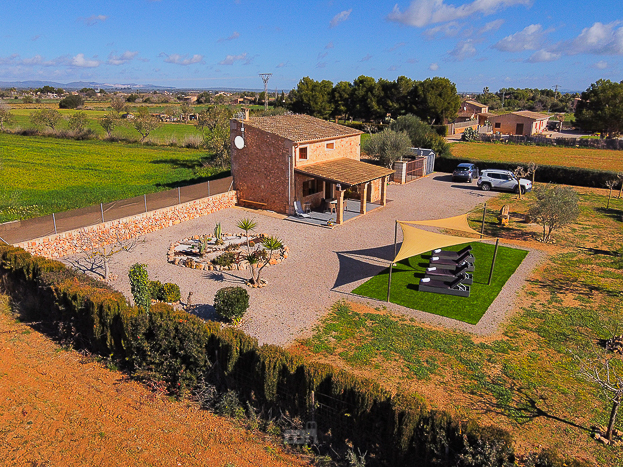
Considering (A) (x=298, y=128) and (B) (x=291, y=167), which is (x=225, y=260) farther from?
(A) (x=298, y=128)

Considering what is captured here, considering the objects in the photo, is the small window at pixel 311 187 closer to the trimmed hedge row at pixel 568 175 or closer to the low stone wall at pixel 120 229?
the low stone wall at pixel 120 229

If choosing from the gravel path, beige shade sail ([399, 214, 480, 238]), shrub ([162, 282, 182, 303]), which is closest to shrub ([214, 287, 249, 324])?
the gravel path

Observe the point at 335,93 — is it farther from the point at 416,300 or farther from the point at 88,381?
the point at 88,381

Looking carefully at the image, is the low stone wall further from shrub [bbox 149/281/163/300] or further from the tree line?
the tree line

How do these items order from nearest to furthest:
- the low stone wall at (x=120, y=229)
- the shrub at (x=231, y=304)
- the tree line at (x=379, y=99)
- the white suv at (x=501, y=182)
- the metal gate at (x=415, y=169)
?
the shrub at (x=231, y=304)
the low stone wall at (x=120, y=229)
the white suv at (x=501, y=182)
the metal gate at (x=415, y=169)
the tree line at (x=379, y=99)

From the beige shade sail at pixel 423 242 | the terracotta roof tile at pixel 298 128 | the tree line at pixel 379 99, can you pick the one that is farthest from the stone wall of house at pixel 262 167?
the tree line at pixel 379 99
